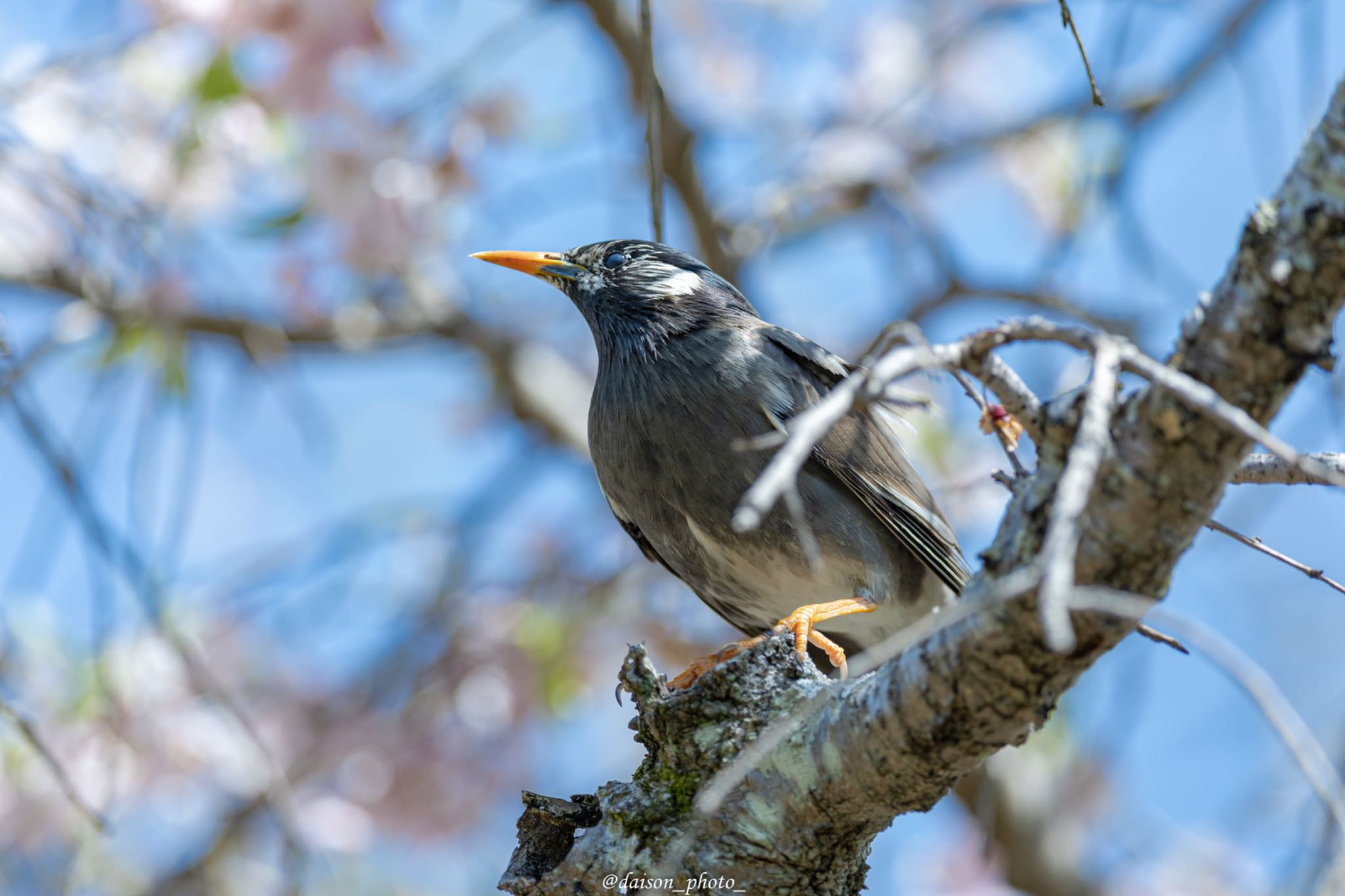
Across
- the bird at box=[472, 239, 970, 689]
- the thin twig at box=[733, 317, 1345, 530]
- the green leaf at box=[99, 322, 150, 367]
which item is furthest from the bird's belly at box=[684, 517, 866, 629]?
the green leaf at box=[99, 322, 150, 367]

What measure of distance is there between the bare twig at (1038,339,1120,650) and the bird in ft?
4.51

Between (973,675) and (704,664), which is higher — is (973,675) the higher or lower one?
the lower one

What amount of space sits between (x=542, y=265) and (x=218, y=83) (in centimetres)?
105

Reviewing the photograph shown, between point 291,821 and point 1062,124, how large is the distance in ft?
13.6

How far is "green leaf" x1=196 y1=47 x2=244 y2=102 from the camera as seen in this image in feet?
11.3

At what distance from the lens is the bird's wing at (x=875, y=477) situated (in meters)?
2.90

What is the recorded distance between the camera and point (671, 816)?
193 centimetres

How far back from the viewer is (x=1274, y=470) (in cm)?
179

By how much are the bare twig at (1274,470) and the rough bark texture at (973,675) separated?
0.95ft

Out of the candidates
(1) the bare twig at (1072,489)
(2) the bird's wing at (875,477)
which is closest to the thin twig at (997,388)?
(1) the bare twig at (1072,489)


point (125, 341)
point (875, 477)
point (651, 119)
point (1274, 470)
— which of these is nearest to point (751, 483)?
point (875, 477)

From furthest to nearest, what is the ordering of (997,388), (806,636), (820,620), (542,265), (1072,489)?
(542,265)
(820,620)
(806,636)
(997,388)
(1072,489)

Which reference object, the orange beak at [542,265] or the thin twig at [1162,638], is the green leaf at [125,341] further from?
the thin twig at [1162,638]

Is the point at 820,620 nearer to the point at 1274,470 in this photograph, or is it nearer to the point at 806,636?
the point at 806,636
